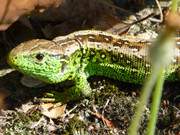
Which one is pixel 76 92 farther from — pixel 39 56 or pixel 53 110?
pixel 39 56

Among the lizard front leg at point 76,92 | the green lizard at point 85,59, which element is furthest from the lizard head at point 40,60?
the lizard front leg at point 76,92

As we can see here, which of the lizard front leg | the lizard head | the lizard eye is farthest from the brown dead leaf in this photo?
the lizard eye

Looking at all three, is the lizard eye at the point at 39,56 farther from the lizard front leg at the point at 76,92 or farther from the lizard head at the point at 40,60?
the lizard front leg at the point at 76,92

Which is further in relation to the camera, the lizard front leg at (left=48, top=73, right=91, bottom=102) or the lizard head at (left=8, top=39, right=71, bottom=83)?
the lizard front leg at (left=48, top=73, right=91, bottom=102)

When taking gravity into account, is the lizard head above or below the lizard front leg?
above

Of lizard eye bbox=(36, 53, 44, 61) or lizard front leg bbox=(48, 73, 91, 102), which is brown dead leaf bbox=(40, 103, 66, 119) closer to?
lizard front leg bbox=(48, 73, 91, 102)

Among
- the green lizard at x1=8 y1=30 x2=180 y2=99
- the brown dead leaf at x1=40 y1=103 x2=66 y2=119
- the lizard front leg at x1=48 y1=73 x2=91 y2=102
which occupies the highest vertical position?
the green lizard at x1=8 y1=30 x2=180 y2=99

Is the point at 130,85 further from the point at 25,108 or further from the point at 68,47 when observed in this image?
the point at 25,108

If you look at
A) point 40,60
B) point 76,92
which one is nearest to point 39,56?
point 40,60
